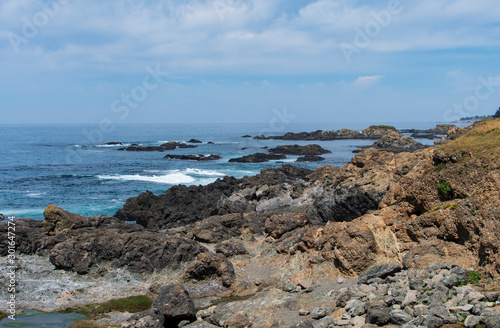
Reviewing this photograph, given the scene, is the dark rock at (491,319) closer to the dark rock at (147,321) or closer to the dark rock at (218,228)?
the dark rock at (147,321)

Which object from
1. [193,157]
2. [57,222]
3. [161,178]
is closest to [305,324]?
[57,222]

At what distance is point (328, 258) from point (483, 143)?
28.4 ft

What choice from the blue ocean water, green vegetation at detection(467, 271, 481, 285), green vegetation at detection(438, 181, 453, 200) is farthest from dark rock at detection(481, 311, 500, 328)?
the blue ocean water

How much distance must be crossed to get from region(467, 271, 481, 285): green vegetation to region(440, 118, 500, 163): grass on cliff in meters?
6.36

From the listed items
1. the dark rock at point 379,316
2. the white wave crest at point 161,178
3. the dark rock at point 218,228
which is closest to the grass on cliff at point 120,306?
the dark rock at point 218,228

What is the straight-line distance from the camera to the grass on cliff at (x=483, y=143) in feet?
54.1

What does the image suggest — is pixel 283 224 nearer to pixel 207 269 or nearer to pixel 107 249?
pixel 207 269

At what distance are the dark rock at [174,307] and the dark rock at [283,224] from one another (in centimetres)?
1079

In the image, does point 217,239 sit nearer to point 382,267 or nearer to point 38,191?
point 382,267

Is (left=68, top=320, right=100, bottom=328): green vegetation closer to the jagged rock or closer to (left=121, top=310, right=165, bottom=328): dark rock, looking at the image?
(left=121, top=310, right=165, bottom=328): dark rock

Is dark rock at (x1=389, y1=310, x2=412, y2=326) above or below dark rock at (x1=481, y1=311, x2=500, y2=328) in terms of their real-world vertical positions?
below

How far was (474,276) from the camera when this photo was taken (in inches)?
452

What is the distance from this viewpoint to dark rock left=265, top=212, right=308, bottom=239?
24484 mm

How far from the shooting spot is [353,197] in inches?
Result: 1024
